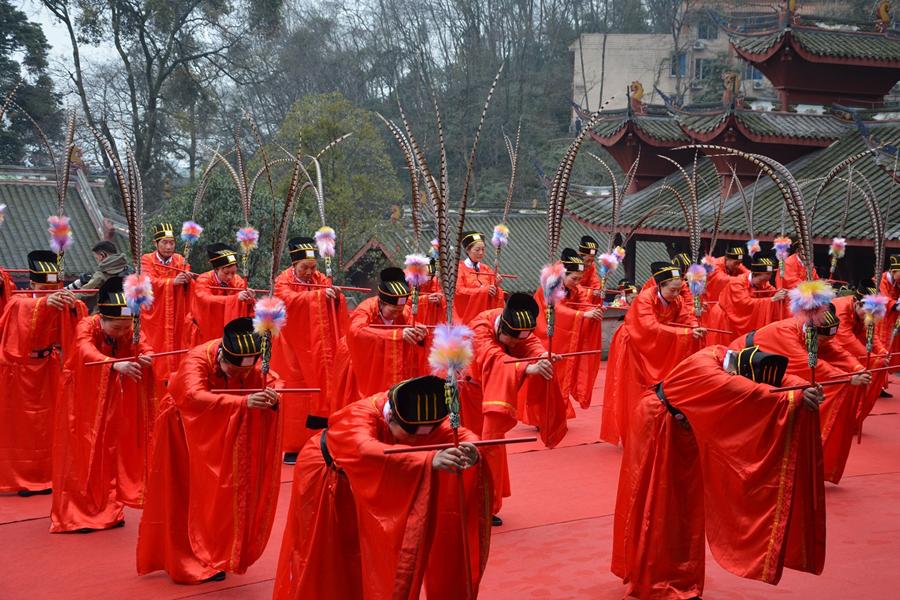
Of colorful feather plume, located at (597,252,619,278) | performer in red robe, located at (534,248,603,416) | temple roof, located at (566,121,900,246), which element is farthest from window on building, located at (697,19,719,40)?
colorful feather plume, located at (597,252,619,278)

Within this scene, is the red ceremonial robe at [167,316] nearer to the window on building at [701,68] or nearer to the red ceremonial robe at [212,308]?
the red ceremonial robe at [212,308]

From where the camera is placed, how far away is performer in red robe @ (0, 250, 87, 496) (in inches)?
267

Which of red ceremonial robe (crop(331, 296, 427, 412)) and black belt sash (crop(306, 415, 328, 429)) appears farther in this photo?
black belt sash (crop(306, 415, 328, 429))

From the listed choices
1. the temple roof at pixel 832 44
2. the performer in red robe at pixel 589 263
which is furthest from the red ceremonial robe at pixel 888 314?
the temple roof at pixel 832 44

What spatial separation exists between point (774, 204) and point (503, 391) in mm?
10348

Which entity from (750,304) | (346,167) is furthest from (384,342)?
(346,167)

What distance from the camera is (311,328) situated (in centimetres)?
812

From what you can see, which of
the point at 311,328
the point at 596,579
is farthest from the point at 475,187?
the point at 596,579

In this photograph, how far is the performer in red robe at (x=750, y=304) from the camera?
10086 millimetres

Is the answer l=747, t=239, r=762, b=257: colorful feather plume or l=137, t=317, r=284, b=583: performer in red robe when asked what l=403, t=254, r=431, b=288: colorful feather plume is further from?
l=747, t=239, r=762, b=257: colorful feather plume

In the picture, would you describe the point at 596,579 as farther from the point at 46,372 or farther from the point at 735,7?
the point at 735,7

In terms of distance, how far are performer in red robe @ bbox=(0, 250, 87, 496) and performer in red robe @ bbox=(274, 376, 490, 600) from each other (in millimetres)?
3384

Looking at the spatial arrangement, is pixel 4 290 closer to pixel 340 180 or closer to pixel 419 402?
pixel 419 402

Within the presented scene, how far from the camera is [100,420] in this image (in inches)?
231
